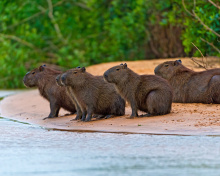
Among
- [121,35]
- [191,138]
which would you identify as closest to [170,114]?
Result: [191,138]

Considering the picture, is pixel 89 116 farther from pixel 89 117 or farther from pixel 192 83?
pixel 192 83

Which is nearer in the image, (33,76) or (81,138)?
(81,138)

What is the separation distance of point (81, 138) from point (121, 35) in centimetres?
1186

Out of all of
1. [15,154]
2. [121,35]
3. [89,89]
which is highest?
[121,35]

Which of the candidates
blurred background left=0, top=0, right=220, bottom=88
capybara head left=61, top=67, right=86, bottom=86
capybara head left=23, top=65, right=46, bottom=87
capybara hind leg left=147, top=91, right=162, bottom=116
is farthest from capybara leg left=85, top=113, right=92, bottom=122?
blurred background left=0, top=0, right=220, bottom=88

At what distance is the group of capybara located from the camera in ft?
27.9

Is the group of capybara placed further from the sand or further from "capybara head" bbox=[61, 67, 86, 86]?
the sand

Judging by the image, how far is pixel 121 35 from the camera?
18.6m

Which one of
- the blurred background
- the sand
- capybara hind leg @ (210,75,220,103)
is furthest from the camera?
the blurred background

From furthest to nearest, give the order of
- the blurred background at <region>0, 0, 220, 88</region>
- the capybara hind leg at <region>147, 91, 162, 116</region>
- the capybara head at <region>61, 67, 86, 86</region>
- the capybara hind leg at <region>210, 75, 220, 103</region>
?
the blurred background at <region>0, 0, 220, 88</region>
the capybara hind leg at <region>210, 75, 220, 103</region>
the capybara head at <region>61, 67, 86, 86</region>
the capybara hind leg at <region>147, 91, 162, 116</region>

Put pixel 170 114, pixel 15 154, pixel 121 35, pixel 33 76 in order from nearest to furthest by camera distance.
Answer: pixel 15 154 → pixel 170 114 → pixel 33 76 → pixel 121 35

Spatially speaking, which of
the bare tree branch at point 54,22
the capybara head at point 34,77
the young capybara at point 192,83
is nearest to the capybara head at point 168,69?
the young capybara at point 192,83

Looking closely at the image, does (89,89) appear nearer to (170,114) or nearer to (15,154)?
(170,114)

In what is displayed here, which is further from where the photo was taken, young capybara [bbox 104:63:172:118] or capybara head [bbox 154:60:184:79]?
capybara head [bbox 154:60:184:79]
